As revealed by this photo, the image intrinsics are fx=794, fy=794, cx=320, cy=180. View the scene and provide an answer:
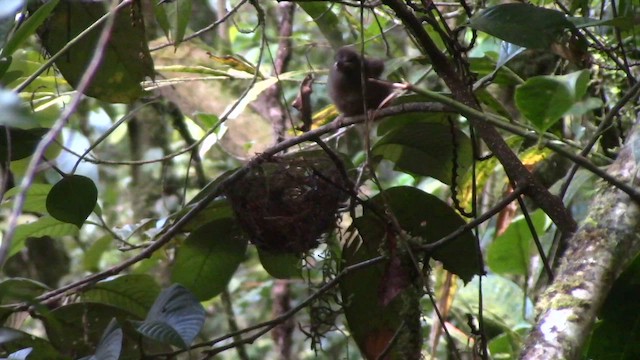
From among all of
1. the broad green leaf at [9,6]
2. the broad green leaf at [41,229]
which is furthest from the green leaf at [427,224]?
the broad green leaf at [9,6]

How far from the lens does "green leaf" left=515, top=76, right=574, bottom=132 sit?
3.48 ft

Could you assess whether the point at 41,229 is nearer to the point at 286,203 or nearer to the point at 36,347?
the point at 36,347

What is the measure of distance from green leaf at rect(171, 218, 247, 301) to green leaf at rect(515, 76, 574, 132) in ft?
2.58

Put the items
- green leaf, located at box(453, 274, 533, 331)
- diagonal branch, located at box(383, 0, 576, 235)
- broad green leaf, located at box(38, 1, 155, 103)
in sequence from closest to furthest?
diagonal branch, located at box(383, 0, 576, 235) < broad green leaf, located at box(38, 1, 155, 103) < green leaf, located at box(453, 274, 533, 331)

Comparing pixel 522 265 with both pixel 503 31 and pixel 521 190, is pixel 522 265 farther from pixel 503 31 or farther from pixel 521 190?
pixel 503 31

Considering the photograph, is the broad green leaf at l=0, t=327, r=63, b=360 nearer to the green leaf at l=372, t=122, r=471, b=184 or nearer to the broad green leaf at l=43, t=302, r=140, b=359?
the broad green leaf at l=43, t=302, r=140, b=359

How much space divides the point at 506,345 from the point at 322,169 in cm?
89

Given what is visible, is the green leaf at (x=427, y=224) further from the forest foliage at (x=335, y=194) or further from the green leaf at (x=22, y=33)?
the green leaf at (x=22, y=33)

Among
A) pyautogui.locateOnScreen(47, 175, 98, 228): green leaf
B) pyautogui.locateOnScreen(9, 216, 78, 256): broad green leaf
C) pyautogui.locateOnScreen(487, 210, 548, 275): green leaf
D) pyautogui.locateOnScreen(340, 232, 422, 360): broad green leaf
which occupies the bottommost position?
pyautogui.locateOnScreen(340, 232, 422, 360): broad green leaf

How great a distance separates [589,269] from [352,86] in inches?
52.9

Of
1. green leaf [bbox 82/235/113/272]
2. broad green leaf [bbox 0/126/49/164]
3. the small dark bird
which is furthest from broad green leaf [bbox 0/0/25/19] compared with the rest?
green leaf [bbox 82/235/113/272]

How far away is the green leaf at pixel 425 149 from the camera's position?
166 centimetres

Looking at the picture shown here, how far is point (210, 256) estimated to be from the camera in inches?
67.4

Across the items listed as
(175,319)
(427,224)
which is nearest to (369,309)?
(427,224)
